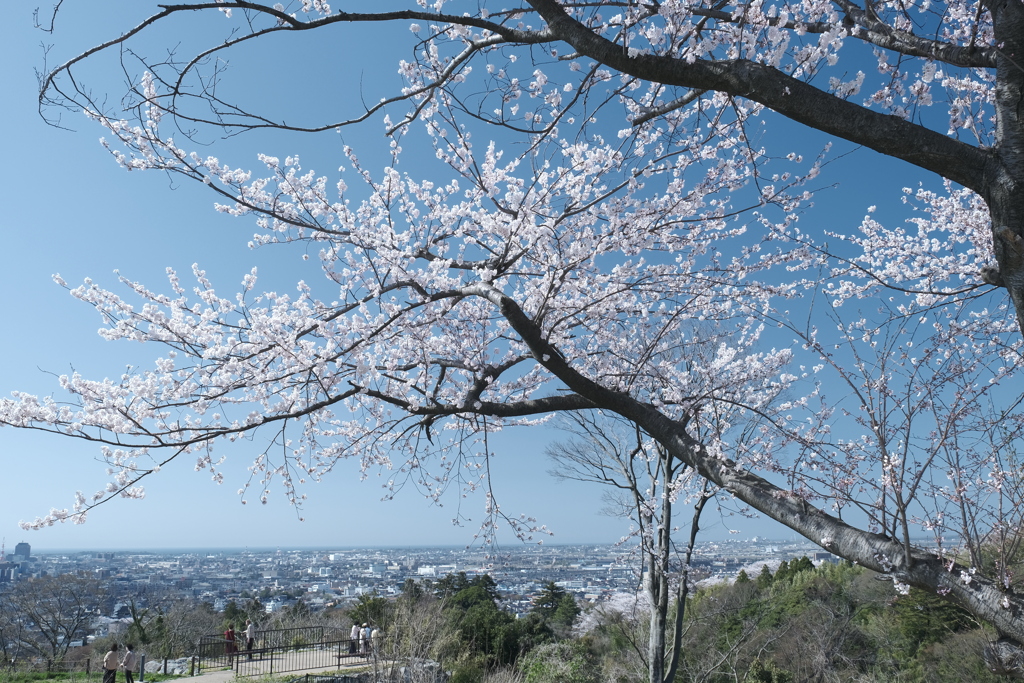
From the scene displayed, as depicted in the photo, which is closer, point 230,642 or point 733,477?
point 733,477

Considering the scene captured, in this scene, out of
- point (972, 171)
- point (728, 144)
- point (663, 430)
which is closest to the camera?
point (972, 171)

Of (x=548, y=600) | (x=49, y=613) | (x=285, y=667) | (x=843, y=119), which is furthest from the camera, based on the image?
(x=548, y=600)

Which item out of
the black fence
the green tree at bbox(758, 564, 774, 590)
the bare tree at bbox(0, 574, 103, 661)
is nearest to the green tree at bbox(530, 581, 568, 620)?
the black fence

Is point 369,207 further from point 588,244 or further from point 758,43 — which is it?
point 758,43

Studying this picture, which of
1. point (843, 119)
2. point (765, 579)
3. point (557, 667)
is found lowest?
point (765, 579)

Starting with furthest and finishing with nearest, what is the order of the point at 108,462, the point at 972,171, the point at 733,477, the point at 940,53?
the point at 108,462
the point at 733,477
the point at 940,53
the point at 972,171

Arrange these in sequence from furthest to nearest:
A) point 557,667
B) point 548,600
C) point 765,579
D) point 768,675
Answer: point 765,579 < point 548,600 < point 768,675 < point 557,667

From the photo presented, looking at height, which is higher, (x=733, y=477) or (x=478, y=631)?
(x=733, y=477)

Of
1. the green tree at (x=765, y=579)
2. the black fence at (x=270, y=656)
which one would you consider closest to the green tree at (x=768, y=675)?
the black fence at (x=270, y=656)


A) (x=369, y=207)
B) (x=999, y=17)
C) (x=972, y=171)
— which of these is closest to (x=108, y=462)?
(x=369, y=207)

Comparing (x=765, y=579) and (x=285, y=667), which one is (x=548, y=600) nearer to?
(x=765, y=579)

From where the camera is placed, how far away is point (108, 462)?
349 centimetres

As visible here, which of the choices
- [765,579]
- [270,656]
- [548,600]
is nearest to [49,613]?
[270,656]

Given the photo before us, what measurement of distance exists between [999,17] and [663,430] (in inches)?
84.1
